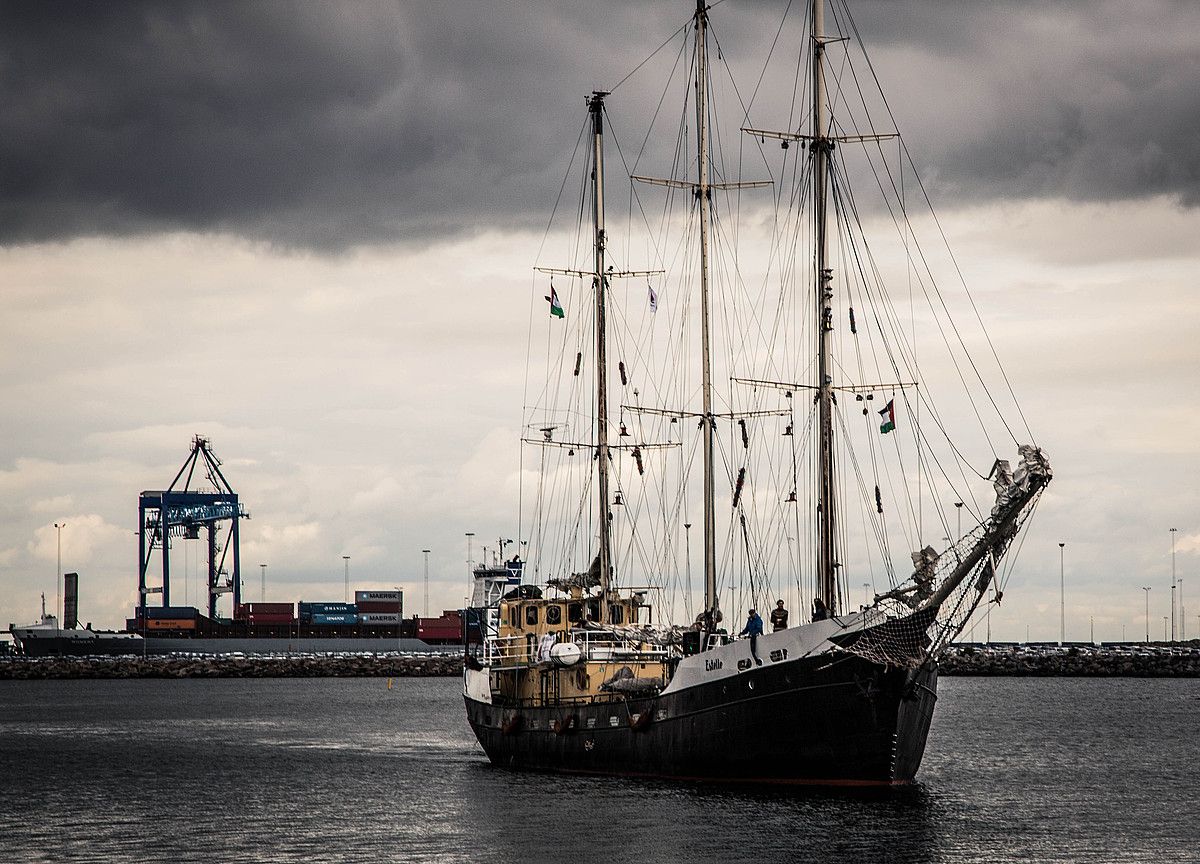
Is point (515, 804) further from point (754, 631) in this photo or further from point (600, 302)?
point (600, 302)

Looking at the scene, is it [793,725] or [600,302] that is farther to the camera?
[600,302]

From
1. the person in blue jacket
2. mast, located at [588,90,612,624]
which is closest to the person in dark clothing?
the person in blue jacket

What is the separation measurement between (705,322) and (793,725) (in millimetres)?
15749

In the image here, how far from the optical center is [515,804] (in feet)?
168

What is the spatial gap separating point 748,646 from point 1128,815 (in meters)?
14.3

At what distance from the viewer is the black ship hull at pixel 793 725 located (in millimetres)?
46188

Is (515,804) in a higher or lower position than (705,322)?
lower

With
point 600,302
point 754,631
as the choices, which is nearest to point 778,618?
point 754,631

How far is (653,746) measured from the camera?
51688mm

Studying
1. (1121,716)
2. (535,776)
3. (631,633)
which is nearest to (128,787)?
(535,776)

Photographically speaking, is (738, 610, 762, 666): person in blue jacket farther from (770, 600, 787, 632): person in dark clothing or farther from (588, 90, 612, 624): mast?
(588, 90, 612, 624): mast

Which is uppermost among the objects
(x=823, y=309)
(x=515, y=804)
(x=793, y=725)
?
(x=823, y=309)

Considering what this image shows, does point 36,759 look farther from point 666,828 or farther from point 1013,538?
point 1013,538

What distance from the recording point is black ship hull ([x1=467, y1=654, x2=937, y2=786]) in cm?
4619
